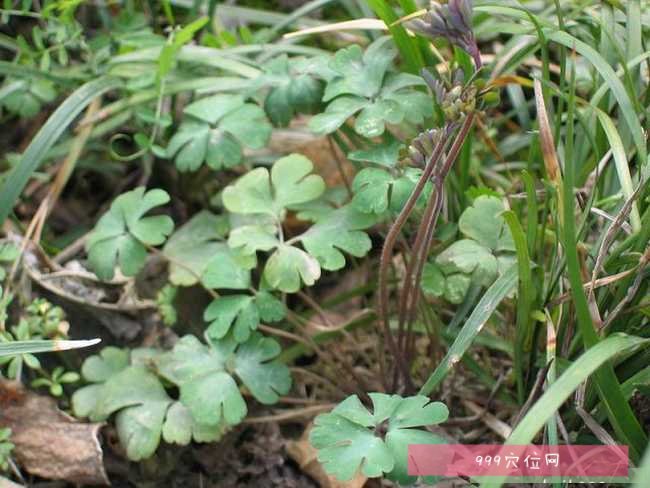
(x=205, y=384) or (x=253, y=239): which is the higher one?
(x=253, y=239)

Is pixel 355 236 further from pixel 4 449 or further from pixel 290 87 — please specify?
pixel 4 449

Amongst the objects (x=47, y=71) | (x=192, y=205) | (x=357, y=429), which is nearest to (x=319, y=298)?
(x=192, y=205)

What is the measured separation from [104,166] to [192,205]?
0.91 ft

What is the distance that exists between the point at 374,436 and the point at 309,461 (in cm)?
42

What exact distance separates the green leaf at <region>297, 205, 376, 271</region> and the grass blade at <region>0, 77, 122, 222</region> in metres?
0.67

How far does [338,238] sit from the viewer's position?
1.75 m

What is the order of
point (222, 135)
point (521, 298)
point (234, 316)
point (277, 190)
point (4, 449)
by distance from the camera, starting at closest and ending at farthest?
point (521, 298) < point (4, 449) < point (234, 316) < point (277, 190) < point (222, 135)

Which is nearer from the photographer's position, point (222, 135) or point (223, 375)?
point (223, 375)

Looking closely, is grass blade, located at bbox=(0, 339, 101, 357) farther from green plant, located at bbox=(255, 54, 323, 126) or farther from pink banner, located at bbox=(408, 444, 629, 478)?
green plant, located at bbox=(255, 54, 323, 126)

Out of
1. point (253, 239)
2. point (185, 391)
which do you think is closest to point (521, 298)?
point (253, 239)

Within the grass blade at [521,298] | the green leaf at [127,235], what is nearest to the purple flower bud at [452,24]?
the grass blade at [521,298]

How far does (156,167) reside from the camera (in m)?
2.39

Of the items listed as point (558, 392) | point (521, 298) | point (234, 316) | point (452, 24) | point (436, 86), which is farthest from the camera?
point (234, 316)

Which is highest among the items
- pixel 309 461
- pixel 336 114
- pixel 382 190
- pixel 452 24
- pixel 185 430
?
pixel 452 24
